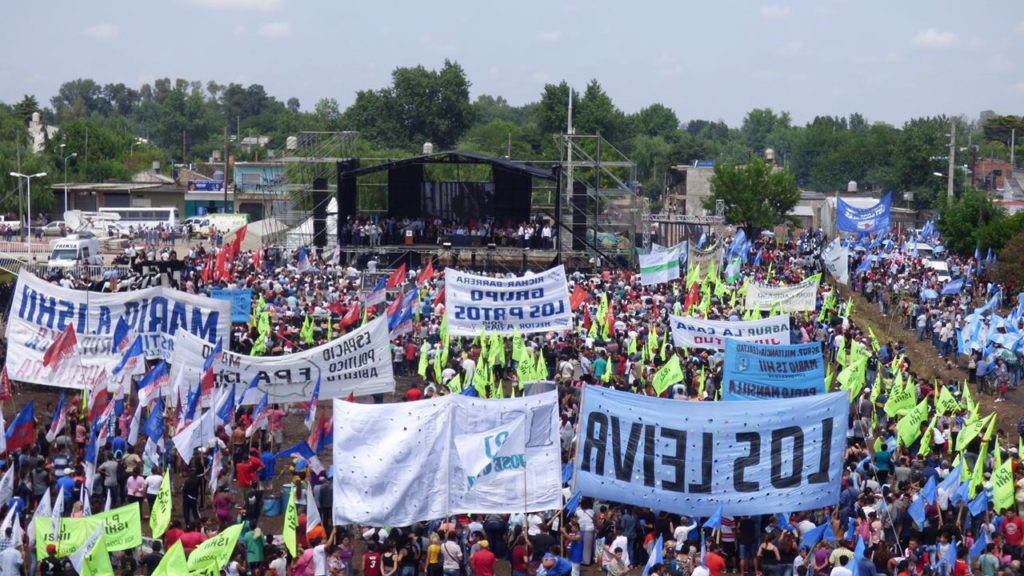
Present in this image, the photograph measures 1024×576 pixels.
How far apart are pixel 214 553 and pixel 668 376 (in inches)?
415

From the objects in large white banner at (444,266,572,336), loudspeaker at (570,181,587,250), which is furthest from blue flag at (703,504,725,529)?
loudspeaker at (570,181,587,250)

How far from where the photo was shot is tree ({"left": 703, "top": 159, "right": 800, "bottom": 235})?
6700cm

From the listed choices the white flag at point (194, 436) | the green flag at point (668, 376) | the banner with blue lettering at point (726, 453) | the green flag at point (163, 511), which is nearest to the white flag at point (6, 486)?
the green flag at point (163, 511)

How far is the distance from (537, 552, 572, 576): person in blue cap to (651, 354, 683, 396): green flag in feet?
27.3

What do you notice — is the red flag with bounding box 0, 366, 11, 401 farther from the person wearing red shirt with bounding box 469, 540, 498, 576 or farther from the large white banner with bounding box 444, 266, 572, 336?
the person wearing red shirt with bounding box 469, 540, 498, 576

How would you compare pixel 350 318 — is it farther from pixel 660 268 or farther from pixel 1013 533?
pixel 1013 533

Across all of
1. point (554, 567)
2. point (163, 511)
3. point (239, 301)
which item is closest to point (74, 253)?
point (239, 301)

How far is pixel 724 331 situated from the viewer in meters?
24.4

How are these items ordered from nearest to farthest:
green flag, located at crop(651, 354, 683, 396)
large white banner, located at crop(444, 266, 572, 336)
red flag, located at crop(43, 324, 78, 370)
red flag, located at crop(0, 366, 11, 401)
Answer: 1. red flag, located at crop(0, 366, 11, 401)
2. red flag, located at crop(43, 324, 78, 370)
3. green flag, located at crop(651, 354, 683, 396)
4. large white banner, located at crop(444, 266, 572, 336)

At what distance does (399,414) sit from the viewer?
14.1 metres

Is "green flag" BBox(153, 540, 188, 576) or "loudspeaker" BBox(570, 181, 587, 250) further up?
"loudspeaker" BBox(570, 181, 587, 250)

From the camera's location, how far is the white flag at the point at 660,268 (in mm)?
35125

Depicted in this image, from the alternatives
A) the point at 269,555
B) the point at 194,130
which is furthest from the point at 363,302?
the point at 194,130

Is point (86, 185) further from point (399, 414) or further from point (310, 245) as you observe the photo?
point (399, 414)
